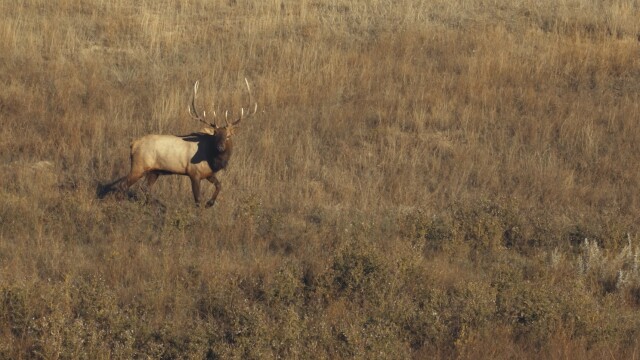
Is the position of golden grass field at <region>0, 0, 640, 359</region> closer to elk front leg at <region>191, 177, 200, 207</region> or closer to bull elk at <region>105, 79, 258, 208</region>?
elk front leg at <region>191, 177, 200, 207</region>

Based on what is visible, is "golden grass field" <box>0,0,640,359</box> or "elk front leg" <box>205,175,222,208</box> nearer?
"golden grass field" <box>0,0,640,359</box>

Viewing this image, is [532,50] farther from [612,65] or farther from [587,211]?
[587,211]

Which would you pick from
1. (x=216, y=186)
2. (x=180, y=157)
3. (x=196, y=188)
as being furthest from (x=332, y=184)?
(x=180, y=157)

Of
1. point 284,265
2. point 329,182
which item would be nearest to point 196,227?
point 284,265

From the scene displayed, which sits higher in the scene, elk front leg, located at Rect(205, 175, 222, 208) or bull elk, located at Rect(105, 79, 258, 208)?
bull elk, located at Rect(105, 79, 258, 208)

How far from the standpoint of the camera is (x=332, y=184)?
12.3 meters

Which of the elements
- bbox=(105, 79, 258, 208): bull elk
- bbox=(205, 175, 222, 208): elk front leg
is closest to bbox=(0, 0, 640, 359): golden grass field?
bbox=(205, 175, 222, 208): elk front leg

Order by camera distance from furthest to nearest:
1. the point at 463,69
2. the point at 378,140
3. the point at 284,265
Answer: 1. the point at 463,69
2. the point at 378,140
3. the point at 284,265

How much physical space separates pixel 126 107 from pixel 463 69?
5.37m

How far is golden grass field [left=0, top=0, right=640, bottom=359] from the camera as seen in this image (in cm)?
782

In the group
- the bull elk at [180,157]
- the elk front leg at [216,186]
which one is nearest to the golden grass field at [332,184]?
the elk front leg at [216,186]

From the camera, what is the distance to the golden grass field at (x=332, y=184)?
7.82 metres

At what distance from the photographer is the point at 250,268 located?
916 centimetres

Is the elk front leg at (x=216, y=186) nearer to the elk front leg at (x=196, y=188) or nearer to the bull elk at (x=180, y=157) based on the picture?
the bull elk at (x=180, y=157)
